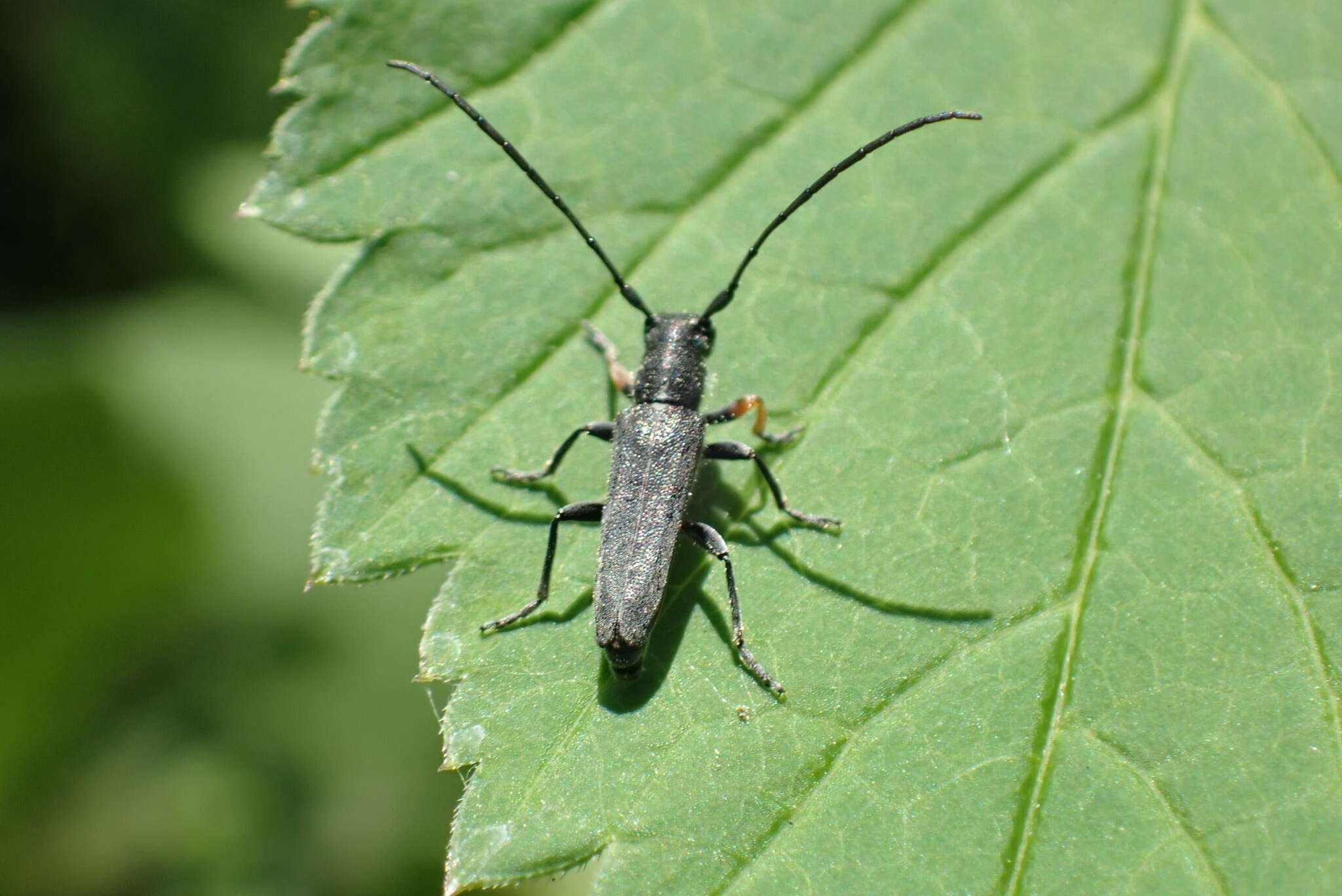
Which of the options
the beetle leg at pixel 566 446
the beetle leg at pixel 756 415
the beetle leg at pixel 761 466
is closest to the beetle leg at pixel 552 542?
the beetle leg at pixel 566 446

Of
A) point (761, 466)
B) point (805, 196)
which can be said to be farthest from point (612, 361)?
point (805, 196)

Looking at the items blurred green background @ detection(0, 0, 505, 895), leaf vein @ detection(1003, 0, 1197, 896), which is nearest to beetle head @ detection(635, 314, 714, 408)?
leaf vein @ detection(1003, 0, 1197, 896)

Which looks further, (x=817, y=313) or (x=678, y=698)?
(x=817, y=313)

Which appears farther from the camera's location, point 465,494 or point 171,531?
point 171,531

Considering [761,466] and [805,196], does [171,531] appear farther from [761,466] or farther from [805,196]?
[805,196]

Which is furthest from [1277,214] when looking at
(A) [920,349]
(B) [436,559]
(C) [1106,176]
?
(B) [436,559]

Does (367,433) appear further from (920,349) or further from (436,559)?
(920,349)

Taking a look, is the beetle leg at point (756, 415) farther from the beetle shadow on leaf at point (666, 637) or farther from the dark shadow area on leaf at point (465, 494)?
the dark shadow area on leaf at point (465, 494)
